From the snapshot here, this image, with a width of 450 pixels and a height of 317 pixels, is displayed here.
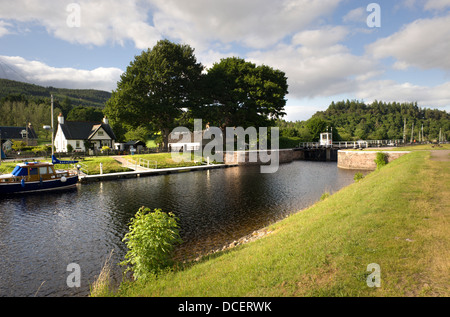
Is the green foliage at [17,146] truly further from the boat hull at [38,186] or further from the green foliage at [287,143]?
the green foliage at [287,143]

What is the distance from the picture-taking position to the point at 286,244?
8.73 meters

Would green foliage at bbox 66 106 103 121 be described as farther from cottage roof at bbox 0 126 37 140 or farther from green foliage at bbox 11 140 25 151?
green foliage at bbox 11 140 25 151

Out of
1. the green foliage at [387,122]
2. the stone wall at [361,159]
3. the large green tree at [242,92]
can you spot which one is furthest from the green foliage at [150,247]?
the green foliage at [387,122]

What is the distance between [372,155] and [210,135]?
1743 inches

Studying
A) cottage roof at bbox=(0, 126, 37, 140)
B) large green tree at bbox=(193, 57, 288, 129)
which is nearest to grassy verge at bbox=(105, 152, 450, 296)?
large green tree at bbox=(193, 57, 288, 129)

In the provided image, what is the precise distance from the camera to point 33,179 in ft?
85.5

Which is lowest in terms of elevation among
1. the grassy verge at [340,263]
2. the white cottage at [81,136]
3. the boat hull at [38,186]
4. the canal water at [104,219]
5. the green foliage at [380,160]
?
the canal water at [104,219]

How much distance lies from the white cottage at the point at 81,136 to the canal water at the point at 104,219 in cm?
3490

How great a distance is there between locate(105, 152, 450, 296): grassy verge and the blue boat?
24590mm

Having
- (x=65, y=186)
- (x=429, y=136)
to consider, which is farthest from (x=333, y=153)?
(x=429, y=136)

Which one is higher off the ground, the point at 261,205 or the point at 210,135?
the point at 210,135

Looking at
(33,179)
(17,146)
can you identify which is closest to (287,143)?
(33,179)

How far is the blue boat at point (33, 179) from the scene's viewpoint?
81.6 ft
